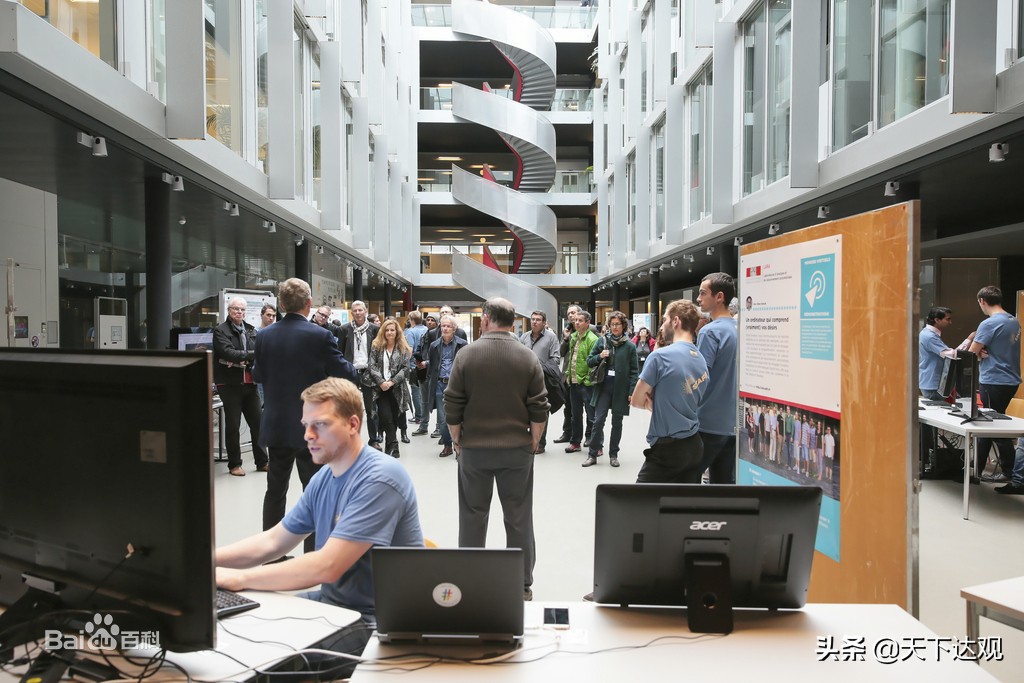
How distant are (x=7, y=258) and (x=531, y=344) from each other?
6099mm

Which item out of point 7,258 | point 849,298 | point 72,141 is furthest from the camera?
point 7,258

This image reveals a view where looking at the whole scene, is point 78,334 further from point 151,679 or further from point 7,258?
point 151,679

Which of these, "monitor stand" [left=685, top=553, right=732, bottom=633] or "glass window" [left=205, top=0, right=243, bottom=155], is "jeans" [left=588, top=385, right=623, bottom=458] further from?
"monitor stand" [left=685, top=553, right=732, bottom=633]

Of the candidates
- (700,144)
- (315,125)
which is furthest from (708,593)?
(700,144)

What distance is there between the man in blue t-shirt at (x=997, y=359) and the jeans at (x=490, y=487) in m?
5.51

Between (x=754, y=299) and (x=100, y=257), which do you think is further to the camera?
(x=100, y=257)

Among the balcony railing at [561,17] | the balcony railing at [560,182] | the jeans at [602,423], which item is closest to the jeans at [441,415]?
the jeans at [602,423]

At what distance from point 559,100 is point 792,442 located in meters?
27.9

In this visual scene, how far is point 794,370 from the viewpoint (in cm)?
337

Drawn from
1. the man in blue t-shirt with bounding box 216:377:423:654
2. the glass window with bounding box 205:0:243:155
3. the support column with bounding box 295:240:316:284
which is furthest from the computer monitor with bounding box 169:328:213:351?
the man in blue t-shirt with bounding box 216:377:423:654

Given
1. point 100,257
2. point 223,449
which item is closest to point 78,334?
point 100,257

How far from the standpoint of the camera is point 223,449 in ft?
25.9

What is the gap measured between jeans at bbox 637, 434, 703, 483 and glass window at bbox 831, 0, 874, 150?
4.65 metres

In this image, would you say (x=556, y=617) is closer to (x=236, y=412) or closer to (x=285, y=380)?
(x=285, y=380)
